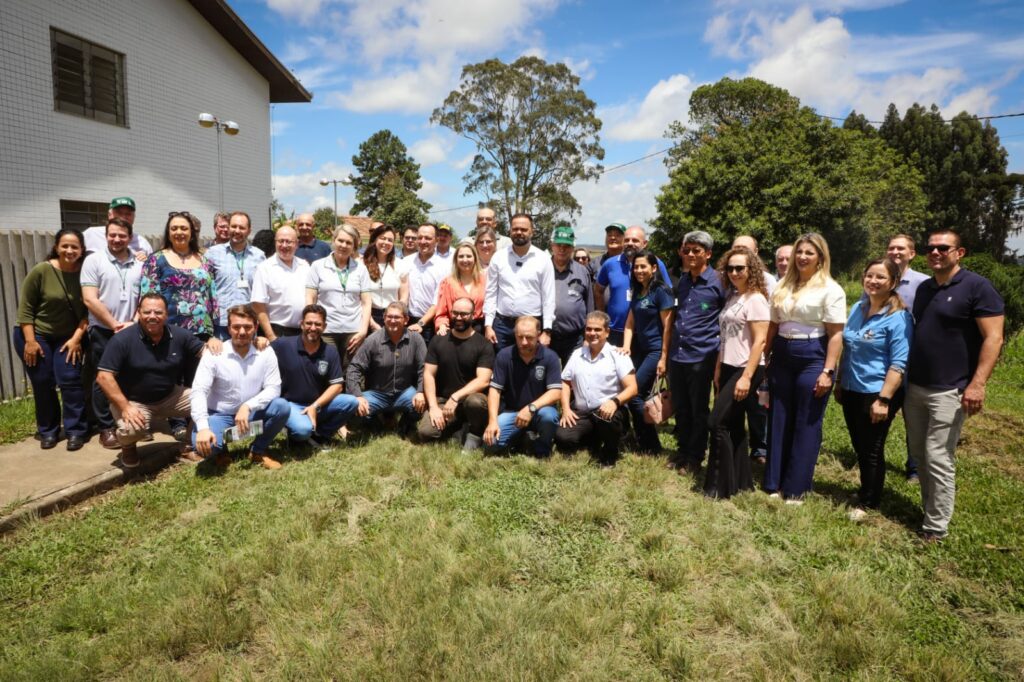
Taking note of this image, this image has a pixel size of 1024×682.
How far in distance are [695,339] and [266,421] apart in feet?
12.3

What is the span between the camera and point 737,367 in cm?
455

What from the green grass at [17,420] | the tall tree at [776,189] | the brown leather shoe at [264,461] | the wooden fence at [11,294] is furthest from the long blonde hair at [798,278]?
the tall tree at [776,189]

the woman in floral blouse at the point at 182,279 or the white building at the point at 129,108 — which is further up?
the white building at the point at 129,108

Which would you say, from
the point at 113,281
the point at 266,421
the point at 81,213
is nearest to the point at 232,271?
the point at 113,281

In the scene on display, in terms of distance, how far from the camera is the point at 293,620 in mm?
3021

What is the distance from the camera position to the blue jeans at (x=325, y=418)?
5383 millimetres

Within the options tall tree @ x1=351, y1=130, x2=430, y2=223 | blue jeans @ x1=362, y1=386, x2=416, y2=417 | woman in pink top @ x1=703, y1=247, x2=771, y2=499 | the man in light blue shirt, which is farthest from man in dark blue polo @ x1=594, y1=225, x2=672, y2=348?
tall tree @ x1=351, y1=130, x2=430, y2=223

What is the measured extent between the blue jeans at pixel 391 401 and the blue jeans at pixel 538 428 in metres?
1.00

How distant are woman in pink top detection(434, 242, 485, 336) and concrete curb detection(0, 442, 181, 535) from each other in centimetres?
274

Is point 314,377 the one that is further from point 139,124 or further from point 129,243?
point 139,124

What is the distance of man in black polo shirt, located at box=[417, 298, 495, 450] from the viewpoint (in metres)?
5.61

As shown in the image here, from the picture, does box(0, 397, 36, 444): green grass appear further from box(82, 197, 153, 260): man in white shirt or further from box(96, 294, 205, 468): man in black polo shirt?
box(82, 197, 153, 260): man in white shirt

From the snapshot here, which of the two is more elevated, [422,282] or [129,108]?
[129,108]

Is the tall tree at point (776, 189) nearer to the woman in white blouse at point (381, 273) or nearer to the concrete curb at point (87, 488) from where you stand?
the woman in white blouse at point (381, 273)
